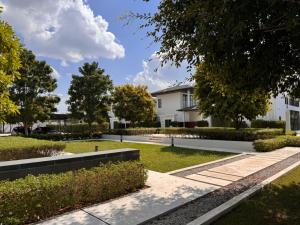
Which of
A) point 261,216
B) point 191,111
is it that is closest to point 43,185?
point 261,216

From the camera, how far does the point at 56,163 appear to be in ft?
22.7

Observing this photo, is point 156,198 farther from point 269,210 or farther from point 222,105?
point 222,105

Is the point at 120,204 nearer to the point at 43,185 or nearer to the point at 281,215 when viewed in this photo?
the point at 43,185

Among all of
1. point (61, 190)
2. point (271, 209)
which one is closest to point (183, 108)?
point (271, 209)

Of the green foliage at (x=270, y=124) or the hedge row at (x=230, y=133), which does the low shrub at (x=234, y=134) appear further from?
the green foliage at (x=270, y=124)

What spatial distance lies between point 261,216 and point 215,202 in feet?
3.94

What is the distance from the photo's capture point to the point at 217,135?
20.9m

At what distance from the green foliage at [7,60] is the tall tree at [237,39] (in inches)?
130

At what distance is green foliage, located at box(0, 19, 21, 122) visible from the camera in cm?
598

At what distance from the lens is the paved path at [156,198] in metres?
5.75

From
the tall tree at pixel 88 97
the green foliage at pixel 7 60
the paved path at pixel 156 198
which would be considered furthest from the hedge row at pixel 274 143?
the tall tree at pixel 88 97

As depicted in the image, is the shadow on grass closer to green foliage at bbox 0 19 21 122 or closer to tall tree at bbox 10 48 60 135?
green foliage at bbox 0 19 21 122

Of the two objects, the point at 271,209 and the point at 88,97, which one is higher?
the point at 88,97

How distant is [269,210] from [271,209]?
96 mm
